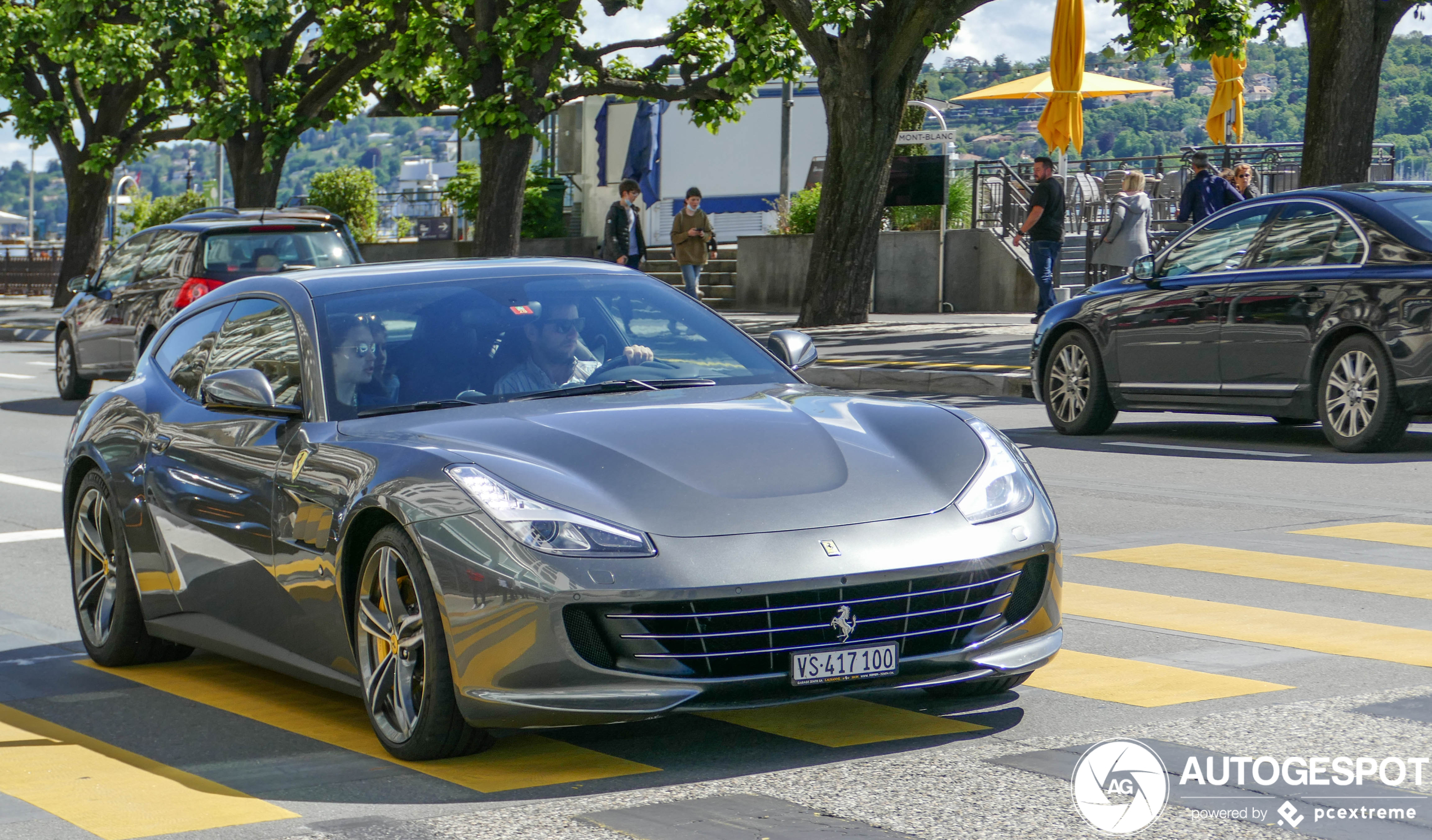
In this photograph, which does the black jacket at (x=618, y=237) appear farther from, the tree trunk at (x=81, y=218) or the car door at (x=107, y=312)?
the tree trunk at (x=81, y=218)

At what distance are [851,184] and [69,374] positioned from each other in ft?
30.9

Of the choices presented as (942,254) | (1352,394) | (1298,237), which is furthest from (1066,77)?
(1352,394)

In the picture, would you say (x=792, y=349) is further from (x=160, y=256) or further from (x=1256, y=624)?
(x=160, y=256)

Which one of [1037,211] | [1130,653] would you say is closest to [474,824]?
[1130,653]

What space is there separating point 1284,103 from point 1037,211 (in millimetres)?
26691

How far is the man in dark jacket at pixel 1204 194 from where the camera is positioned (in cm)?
2169

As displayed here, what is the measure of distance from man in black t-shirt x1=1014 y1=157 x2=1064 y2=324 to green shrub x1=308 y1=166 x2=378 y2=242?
78.1 ft

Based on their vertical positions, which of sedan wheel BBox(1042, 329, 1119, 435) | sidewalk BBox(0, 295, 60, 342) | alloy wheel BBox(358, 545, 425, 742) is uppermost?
alloy wheel BBox(358, 545, 425, 742)

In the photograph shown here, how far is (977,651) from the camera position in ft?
16.6

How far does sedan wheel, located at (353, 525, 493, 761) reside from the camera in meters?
4.90

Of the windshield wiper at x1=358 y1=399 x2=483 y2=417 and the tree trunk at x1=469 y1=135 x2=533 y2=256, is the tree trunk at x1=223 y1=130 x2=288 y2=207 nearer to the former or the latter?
the tree trunk at x1=469 y1=135 x2=533 y2=256

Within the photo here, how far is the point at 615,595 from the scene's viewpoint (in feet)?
15.3

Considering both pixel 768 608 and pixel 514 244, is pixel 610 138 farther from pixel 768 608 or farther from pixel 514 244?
pixel 768 608

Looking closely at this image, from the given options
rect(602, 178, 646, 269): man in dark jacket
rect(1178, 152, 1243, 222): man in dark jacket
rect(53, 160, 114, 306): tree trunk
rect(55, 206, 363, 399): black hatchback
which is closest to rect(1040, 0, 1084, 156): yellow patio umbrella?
rect(1178, 152, 1243, 222): man in dark jacket
